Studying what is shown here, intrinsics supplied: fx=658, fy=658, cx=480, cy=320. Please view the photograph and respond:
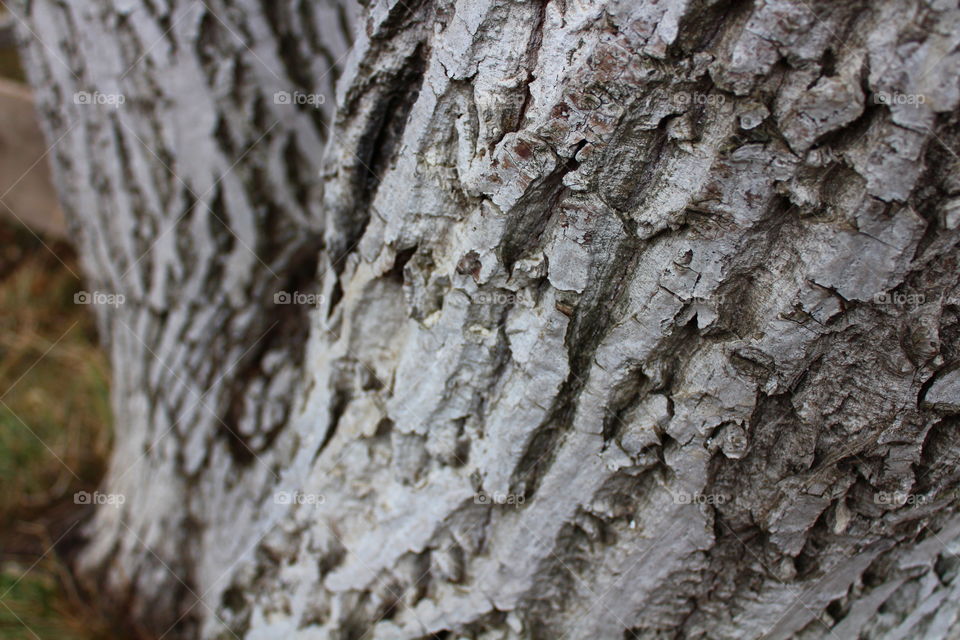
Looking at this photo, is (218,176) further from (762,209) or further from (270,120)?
(762,209)

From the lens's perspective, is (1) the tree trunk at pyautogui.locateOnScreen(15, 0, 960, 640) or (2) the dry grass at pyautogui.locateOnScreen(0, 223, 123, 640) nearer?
(1) the tree trunk at pyautogui.locateOnScreen(15, 0, 960, 640)

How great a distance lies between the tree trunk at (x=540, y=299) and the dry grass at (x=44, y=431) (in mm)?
774

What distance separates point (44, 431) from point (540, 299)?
2449mm

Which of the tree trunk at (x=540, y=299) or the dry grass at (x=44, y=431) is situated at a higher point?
the tree trunk at (x=540, y=299)

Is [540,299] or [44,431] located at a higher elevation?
[540,299]

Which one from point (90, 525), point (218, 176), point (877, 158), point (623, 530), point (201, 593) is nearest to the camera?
point (877, 158)

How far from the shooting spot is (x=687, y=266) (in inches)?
32.2

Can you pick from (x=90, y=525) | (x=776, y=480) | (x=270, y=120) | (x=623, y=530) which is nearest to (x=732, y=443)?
(x=776, y=480)

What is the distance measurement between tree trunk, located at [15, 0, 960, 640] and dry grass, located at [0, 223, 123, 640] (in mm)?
774

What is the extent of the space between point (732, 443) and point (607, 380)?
0.19 metres

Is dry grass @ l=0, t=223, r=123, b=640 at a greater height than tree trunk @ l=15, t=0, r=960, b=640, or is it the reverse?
tree trunk @ l=15, t=0, r=960, b=640

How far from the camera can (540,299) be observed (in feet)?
3.05

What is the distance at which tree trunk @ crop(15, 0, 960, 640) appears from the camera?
0.73 metres

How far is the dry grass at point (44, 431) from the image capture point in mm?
1982
